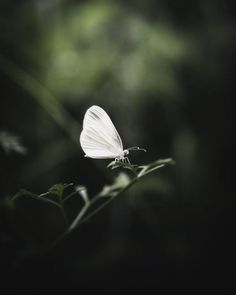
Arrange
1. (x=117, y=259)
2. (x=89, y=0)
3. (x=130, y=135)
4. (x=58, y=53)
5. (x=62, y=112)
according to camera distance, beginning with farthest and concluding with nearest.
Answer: (x=89, y=0), (x=58, y=53), (x=130, y=135), (x=117, y=259), (x=62, y=112)

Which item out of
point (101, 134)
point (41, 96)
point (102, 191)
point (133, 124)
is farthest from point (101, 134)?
point (133, 124)

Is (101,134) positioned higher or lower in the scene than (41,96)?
lower

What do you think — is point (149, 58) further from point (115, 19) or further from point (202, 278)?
point (202, 278)

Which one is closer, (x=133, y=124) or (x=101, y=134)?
(x=101, y=134)

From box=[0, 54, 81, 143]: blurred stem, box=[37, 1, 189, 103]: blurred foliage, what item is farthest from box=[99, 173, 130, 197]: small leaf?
box=[37, 1, 189, 103]: blurred foliage

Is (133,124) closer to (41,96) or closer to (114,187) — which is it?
(41,96)

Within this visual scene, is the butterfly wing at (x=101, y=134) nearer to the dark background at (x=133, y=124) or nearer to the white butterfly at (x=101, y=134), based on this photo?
the white butterfly at (x=101, y=134)

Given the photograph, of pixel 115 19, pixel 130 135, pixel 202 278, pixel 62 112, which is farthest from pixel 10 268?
pixel 115 19
